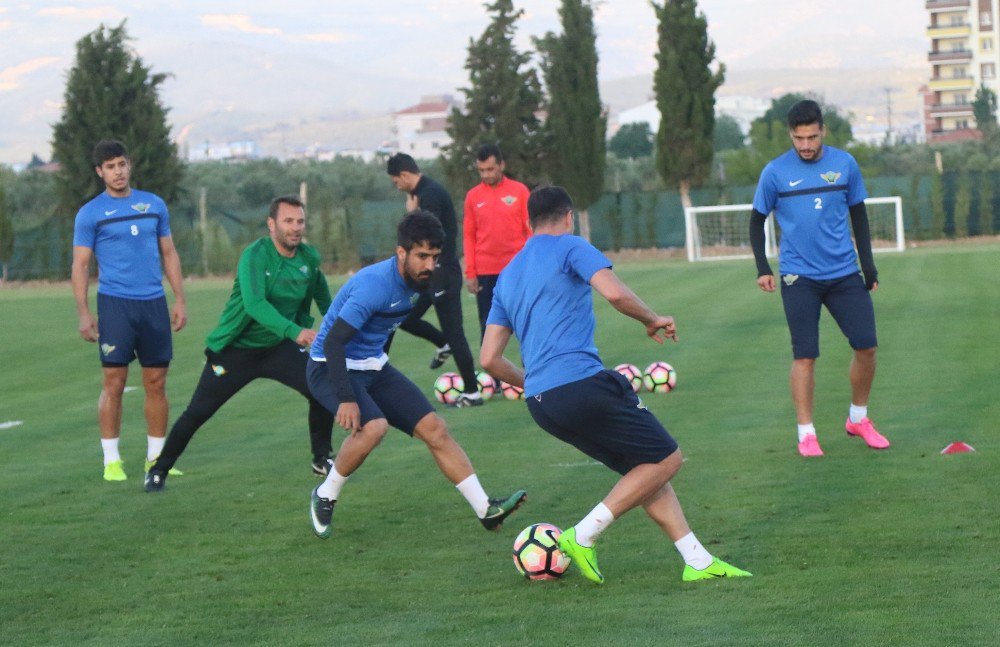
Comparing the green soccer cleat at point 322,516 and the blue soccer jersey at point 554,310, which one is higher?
the blue soccer jersey at point 554,310

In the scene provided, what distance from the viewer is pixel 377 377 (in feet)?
23.9

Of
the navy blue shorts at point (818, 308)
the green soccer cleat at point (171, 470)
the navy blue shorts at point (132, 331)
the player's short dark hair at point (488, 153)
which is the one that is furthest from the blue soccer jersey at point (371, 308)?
the player's short dark hair at point (488, 153)

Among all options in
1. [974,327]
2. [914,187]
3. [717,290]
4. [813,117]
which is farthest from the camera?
[914,187]

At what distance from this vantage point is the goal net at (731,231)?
135ft

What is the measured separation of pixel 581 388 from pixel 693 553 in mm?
805

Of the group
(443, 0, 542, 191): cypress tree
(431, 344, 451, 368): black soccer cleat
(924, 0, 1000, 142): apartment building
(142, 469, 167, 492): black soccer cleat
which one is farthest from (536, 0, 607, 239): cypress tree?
(924, 0, 1000, 142): apartment building

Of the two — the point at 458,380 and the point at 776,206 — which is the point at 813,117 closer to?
the point at 776,206

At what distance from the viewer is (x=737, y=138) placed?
139250mm

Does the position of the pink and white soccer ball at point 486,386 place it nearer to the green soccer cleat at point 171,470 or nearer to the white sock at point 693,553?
the green soccer cleat at point 171,470

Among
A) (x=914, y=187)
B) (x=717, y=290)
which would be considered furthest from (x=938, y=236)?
(x=717, y=290)

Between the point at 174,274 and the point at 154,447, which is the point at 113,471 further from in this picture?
the point at 174,274

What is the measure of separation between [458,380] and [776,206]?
4.13 m

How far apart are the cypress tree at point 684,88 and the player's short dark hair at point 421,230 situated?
39936mm

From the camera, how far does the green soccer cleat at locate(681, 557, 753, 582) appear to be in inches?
235
